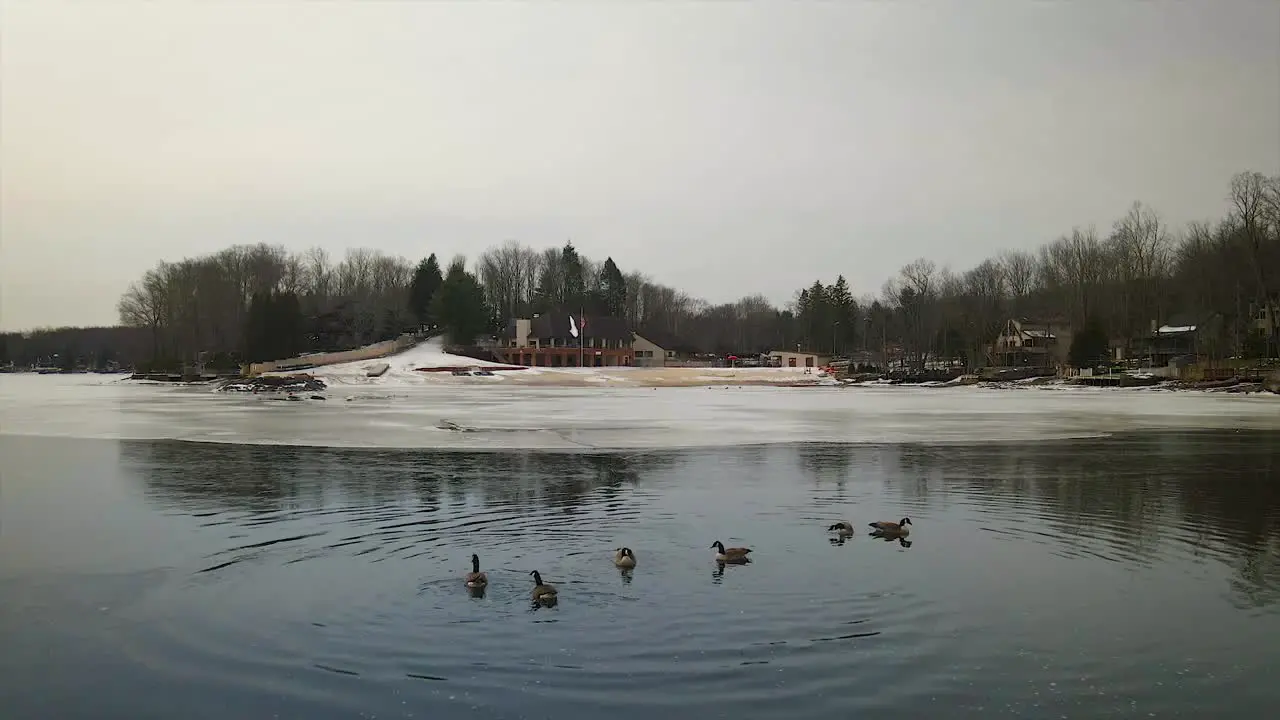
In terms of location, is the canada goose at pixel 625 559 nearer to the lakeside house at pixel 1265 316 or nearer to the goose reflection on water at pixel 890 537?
the goose reflection on water at pixel 890 537

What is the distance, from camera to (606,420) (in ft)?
116

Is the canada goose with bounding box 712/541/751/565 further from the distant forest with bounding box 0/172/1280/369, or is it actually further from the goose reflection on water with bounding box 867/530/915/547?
the distant forest with bounding box 0/172/1280/369

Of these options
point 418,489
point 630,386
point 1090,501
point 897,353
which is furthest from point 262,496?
point 897,353

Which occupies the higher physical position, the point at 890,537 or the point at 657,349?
the point at 657,349

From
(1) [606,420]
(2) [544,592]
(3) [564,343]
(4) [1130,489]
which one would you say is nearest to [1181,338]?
(3) [564,343]

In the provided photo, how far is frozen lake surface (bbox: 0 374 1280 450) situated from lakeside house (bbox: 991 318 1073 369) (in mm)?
61435

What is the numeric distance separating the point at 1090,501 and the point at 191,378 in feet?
283

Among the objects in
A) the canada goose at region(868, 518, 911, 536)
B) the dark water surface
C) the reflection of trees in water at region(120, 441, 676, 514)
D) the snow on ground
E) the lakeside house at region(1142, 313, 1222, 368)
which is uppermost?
the lakeside house at region(1142, 313, 1222, 368)

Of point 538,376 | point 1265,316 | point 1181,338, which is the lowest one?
point 538,376

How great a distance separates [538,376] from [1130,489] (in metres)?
72.1

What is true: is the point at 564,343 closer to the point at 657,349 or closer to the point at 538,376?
the point at 657,349

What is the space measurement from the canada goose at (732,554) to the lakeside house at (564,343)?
9791 cm

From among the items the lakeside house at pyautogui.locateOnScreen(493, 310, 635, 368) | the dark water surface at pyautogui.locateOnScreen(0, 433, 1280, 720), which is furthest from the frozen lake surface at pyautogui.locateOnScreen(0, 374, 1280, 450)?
the lakeside house at pyautogui.locateOnScreen(493, 310, 635, 368)

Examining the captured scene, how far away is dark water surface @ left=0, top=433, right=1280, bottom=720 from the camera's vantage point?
707 cm
